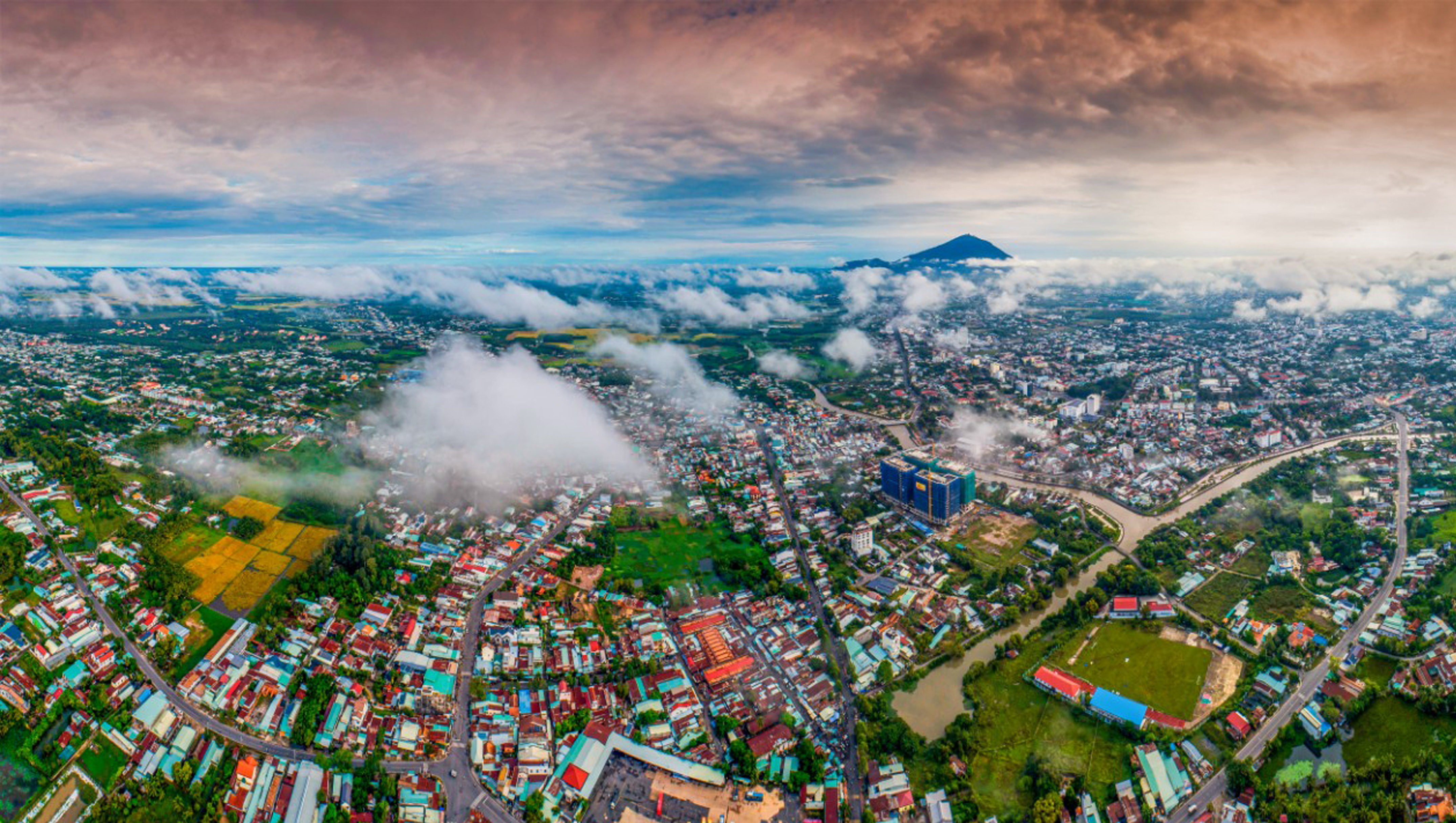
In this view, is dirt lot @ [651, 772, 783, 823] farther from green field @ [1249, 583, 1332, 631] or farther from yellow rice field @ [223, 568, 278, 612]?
green field @ [1249, 583, 1332, 631]

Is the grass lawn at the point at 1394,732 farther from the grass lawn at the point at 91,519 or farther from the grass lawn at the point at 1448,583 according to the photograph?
the grass lawn at the point at 91,519

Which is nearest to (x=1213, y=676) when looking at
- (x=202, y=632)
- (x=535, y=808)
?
(x=535, y=808)

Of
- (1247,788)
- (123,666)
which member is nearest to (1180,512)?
(1247,788)

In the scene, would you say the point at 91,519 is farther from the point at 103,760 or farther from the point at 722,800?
the point at 722,800

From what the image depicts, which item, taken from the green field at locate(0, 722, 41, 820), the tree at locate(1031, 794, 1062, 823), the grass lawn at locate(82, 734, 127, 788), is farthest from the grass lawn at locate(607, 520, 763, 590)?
the green field at locate(0, 722, 41, 820)

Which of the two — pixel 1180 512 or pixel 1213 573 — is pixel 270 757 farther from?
pixel 1180 512

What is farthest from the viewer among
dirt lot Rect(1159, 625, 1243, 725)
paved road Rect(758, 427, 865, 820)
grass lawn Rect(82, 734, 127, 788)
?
dirt lot Rect(1159, 625, 1243, 725)
